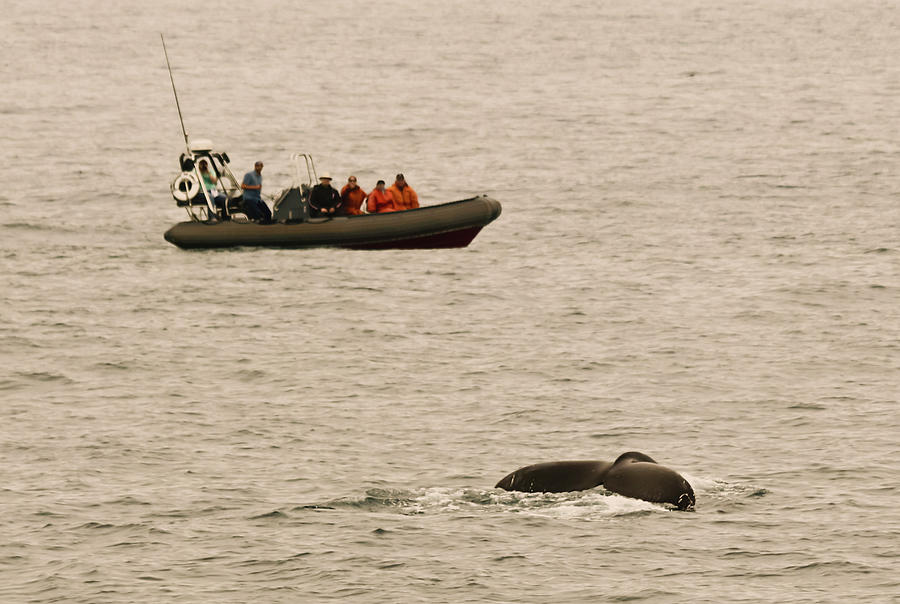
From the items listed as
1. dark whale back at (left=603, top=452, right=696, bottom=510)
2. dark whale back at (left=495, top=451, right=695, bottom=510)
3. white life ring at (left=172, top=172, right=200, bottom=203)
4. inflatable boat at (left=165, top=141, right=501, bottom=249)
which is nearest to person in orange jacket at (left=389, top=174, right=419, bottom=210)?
inflatable boat at (left=165, top=141, right=501, bottom=249)

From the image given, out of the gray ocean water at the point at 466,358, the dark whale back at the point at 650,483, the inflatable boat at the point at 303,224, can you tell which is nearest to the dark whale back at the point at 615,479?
the dark whale back at the point at 650,483

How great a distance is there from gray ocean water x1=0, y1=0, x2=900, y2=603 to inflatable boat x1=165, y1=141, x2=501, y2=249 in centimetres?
67

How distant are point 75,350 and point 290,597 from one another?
1371 centimetres

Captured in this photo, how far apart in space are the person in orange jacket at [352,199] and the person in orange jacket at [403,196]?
0.82 m

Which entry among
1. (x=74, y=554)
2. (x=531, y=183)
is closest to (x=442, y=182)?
(x=531, y=183)

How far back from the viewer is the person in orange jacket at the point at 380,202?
124ft

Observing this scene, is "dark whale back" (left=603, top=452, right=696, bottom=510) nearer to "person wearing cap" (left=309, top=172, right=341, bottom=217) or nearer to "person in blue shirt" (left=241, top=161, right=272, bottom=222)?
"person wearing cap" (left=309, top=172, right=341, bottom=217)

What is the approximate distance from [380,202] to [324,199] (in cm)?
136

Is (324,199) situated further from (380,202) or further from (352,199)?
(380,202)

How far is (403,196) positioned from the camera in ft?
125

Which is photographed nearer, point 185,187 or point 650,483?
point 650,483

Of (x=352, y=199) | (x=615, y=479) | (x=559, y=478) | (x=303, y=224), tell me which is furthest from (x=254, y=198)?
(x=615, y=479)

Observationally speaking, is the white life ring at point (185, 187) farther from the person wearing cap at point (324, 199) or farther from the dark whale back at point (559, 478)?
the dark whale back at point (559, 478)

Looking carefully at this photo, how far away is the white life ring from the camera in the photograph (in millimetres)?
37781
